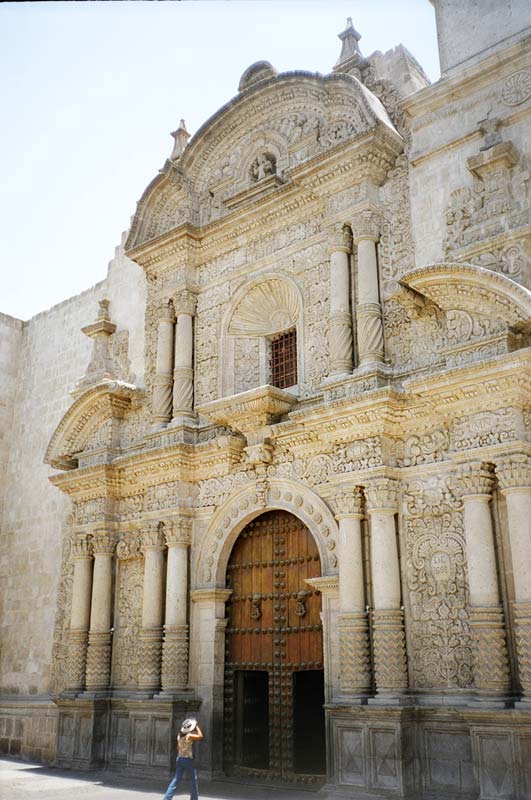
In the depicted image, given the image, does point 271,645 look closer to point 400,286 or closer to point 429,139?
point 400,286

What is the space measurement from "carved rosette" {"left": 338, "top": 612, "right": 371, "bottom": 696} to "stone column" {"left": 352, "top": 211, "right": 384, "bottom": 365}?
106 inches

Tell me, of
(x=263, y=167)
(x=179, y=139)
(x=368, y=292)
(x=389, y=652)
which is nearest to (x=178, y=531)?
(x=389, y=652)

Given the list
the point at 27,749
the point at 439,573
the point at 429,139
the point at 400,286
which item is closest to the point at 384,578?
the point at 439,573

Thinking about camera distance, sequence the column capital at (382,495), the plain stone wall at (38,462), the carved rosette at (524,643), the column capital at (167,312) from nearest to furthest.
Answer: the carved rosette at (524,643) → the column capital at (382,495) → the column capital at (167,312) → the plain stone wall at (38,462)

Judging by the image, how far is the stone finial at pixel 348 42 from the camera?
9953 millimetres

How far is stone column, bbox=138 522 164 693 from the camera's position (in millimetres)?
9414

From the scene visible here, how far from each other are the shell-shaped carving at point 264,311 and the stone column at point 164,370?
1020 millimetres

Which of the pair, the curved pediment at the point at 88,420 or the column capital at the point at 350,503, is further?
the curved pediment at the point at 88,420

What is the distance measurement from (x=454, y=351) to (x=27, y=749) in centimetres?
845

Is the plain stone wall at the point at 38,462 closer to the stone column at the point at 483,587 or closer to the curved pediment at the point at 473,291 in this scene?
the curved pediment at the point at 473,291

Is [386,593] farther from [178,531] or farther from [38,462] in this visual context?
[38,462]

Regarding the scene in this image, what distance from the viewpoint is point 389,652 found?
7.34 metres

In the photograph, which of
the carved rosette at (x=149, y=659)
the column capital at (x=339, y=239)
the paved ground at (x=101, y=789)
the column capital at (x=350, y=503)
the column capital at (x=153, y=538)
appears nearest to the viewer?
the paved ground at (x=101, y=789)

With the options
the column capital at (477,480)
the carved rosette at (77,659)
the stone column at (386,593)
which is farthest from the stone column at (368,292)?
the carved rosette at (77,659)
